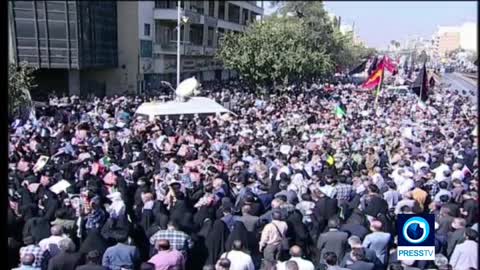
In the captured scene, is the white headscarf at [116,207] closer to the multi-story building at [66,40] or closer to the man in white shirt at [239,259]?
the man in white shirt at [239,259]

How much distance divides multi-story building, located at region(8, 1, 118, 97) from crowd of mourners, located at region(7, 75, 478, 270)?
2.78 m

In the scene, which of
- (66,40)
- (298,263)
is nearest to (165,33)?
(298,263)

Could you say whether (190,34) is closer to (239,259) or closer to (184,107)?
(184,107)

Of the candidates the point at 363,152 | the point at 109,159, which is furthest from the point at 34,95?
the point at 363,152

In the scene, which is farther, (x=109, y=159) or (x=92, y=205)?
(x=109, y=159)

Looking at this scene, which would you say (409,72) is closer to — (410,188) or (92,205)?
(410,188)

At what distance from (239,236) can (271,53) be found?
248cm

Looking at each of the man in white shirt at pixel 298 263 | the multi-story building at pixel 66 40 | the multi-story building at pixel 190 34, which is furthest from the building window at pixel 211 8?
the man in white shirt at pixel 298 263

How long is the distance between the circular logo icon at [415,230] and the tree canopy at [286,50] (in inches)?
101

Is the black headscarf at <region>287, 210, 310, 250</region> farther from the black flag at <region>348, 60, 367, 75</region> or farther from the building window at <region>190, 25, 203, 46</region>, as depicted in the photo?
the building window at <region>190, 25, 203, 46</region>

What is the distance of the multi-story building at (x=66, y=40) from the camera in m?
18.4

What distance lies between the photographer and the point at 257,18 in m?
8.14

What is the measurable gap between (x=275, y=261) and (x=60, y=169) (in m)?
4.82

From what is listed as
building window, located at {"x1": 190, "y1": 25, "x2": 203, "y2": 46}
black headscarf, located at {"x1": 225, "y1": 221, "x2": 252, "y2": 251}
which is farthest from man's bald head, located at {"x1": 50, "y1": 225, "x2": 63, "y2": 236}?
building window, located at {"x1": 190, "y1": 25, "x2": 203, "y2": 46}
